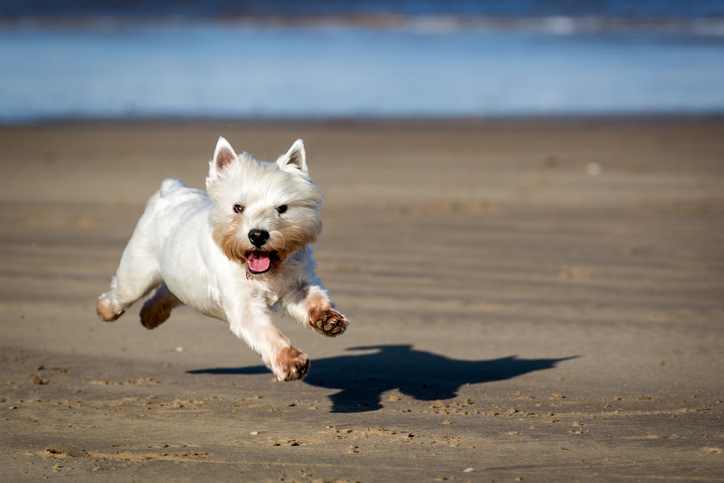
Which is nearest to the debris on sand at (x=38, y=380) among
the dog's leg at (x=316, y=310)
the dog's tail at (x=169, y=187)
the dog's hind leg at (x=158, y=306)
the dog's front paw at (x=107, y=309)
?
the dog's front paw at (x=107, y=309)

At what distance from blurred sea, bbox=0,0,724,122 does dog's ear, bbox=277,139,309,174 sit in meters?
13.7

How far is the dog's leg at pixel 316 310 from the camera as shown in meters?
6.04

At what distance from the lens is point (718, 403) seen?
6391 millimetres

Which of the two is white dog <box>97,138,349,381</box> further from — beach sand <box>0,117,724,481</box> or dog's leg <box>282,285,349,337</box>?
beach sand <box>0,117,724,481</box>

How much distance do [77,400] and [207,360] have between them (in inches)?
43.5

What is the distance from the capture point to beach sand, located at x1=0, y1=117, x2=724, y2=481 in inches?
218

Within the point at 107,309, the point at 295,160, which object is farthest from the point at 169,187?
the point at 295,160

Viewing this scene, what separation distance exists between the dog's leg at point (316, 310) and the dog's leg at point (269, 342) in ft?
0.46

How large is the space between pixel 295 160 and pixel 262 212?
40cm

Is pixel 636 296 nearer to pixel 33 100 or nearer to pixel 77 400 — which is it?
pixel 77 400

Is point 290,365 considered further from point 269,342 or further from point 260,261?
point 260,261

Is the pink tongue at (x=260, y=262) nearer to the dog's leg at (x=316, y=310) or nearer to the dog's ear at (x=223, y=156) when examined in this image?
the dog's leg at (x=316, y=310)

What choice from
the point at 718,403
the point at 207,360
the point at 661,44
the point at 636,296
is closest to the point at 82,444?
the point at 207,360

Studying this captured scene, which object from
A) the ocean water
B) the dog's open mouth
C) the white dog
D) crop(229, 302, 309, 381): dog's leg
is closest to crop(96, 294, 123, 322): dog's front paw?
the white dog
